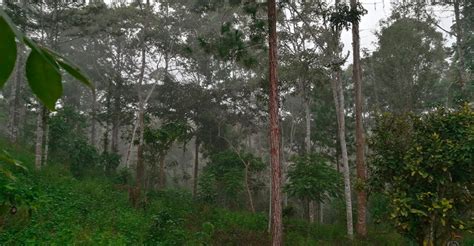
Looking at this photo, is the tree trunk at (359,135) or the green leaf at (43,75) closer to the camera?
the green leaf at (43,75)

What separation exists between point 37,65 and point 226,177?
67.7ft

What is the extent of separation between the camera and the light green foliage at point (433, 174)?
355 inches

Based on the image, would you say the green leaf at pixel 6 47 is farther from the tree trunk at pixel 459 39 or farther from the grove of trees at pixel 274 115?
the tree trunk at pixel 459 39

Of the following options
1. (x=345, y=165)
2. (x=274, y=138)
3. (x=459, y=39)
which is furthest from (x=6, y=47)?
(x=459, y=39)

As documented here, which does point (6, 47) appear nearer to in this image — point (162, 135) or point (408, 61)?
point (162, 135)

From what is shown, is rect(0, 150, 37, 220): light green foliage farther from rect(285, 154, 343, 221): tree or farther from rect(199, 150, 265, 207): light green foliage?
rect(285, 154, 343, 221): tree

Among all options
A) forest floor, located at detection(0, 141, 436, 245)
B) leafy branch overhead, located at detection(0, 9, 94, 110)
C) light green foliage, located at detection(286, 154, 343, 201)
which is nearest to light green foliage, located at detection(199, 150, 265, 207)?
forest floor, located at detection(0, 141, 436, 245)

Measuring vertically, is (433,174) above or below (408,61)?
below

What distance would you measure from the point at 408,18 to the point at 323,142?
9.57 m

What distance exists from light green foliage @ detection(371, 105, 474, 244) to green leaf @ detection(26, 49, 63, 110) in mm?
9669

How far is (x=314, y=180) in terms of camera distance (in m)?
17.1

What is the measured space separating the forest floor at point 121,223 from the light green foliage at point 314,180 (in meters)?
1.37

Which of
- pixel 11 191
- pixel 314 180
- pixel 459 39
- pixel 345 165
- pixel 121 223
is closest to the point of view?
pixel 11 191

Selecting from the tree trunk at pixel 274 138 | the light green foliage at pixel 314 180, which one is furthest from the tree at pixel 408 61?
the tree trunk at pixel 274 138
